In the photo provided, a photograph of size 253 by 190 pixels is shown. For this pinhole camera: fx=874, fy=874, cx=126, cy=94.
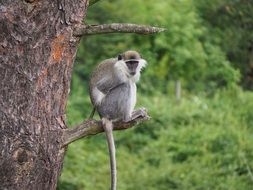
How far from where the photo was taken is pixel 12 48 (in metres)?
5.05

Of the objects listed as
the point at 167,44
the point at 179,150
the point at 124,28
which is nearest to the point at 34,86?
the point at 124,28

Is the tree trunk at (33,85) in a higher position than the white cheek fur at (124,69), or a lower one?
lower

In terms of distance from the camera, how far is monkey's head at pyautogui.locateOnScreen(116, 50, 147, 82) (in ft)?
24.8

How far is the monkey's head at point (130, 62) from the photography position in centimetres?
756

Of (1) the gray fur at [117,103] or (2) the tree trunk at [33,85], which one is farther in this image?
(1) the gray fur at [117,103]

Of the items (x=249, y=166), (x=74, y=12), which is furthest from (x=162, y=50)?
(x=74, y=12)

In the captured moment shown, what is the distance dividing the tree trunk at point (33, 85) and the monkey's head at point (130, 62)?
2.37 meters

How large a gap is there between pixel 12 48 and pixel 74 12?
440 mm

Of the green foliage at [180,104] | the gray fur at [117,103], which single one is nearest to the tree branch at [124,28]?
the gray fur at [117,103]

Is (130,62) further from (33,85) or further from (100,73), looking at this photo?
(33,85)

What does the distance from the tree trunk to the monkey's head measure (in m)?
2.37

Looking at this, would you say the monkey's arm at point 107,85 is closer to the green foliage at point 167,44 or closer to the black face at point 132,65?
the black face at point 132,65

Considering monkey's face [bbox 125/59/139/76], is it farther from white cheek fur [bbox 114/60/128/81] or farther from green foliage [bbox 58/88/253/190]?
green foliage [bbox 58/88/253/190]

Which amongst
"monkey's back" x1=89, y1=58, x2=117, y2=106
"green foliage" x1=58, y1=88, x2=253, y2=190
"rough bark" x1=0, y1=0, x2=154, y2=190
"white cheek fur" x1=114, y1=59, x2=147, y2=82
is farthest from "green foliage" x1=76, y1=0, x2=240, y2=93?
"rough bark" x1=0, y1=0, x2=154, y2=190
